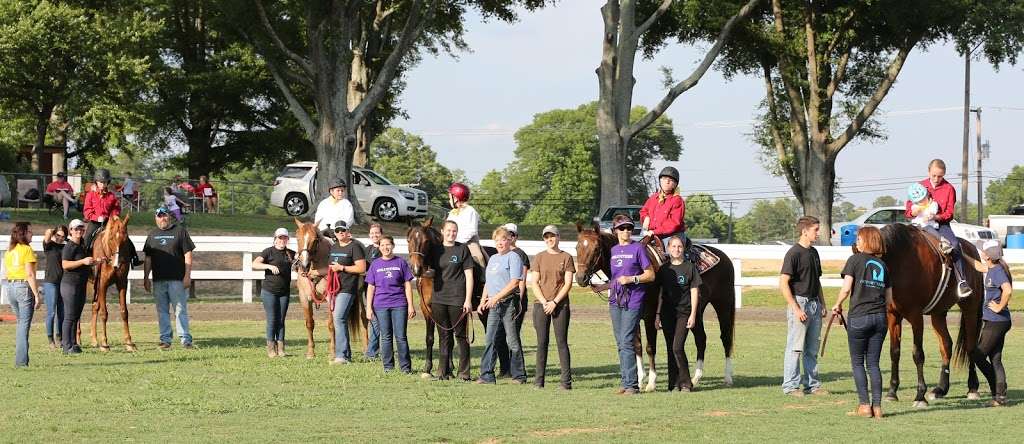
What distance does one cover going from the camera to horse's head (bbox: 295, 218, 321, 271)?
1653 centimetres

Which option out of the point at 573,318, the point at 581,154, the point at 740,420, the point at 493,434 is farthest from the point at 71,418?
the point at 581,154

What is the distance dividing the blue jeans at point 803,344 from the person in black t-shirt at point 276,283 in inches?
260

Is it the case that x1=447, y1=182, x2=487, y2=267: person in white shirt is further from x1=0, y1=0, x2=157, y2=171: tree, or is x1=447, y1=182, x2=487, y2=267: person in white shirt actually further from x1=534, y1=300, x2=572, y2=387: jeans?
x1=0, y1=0, x2=157, y2=171: tree

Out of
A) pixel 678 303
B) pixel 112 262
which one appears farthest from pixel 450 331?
pixel 112 262

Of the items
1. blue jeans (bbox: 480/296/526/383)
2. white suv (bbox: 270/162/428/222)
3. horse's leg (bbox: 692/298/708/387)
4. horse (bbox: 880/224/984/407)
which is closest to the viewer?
horse (bbox: 880/224/984/407)

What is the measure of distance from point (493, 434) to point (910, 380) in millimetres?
6358

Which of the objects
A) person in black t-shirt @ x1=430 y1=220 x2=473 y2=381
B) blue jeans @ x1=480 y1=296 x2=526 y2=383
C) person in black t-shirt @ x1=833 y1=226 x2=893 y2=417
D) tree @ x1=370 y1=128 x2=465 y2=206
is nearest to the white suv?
person in black t-shirt @ x1=430 y1=220 x2=473 y2=381

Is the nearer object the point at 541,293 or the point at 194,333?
the point at 541,293

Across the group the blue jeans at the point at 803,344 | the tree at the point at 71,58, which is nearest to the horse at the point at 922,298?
the blue jeans at the point at 803,344

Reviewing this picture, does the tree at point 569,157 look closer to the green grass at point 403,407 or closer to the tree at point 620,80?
the tree at point 620,80

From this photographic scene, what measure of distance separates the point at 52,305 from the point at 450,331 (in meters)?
5.99

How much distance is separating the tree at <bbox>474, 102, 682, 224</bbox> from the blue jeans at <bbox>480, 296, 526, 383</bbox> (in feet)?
268

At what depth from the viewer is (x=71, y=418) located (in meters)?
11.6

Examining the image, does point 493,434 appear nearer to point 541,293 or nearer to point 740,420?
point 740,420
